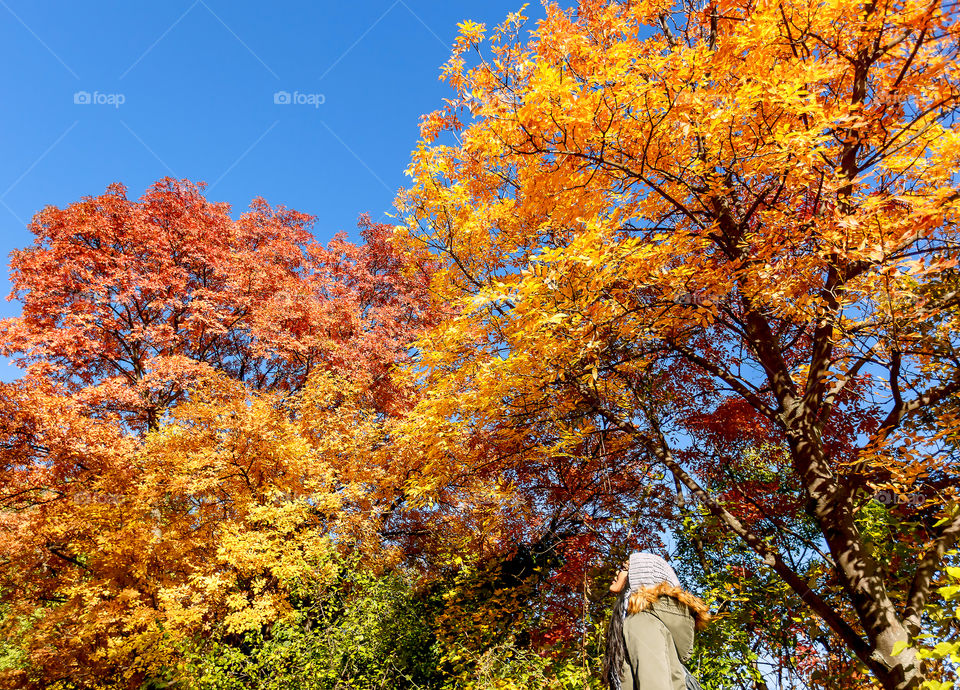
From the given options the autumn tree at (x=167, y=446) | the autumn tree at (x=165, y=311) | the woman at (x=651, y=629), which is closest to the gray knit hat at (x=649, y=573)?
the woman at (x=651, y=629)

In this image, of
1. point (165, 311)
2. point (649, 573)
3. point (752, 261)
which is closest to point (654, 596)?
point (649, 573)

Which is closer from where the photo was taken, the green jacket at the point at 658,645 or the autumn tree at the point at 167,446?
the green jacket at the point at 658,645

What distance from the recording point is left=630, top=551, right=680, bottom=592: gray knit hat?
239 cm

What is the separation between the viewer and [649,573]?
2.41 meters

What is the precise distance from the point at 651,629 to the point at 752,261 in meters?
3.16

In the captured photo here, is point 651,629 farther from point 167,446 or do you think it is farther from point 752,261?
point 167,446

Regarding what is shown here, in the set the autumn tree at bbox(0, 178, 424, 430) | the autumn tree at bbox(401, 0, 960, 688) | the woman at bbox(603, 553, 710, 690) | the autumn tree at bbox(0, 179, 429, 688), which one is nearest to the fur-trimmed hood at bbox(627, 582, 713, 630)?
the woman at bbox(603, 553, 710, 690)

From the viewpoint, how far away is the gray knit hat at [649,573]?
2395 mm

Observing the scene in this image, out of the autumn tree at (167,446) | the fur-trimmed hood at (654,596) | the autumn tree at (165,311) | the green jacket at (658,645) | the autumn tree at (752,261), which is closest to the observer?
the green jacket at (658,645)

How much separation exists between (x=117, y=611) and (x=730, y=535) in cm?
784

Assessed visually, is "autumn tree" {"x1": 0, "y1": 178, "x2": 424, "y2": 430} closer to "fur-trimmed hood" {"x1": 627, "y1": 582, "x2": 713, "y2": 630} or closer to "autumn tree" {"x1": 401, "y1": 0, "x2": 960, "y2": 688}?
"autumn tree" {"x1": 401, "y1": 0, "x2": 960, "y2": 688}

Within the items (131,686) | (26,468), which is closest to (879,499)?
(131,686)

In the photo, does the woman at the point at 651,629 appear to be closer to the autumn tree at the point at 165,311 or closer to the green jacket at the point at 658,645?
the green jacket at the point at 658,645

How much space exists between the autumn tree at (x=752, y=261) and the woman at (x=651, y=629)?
1.23m
